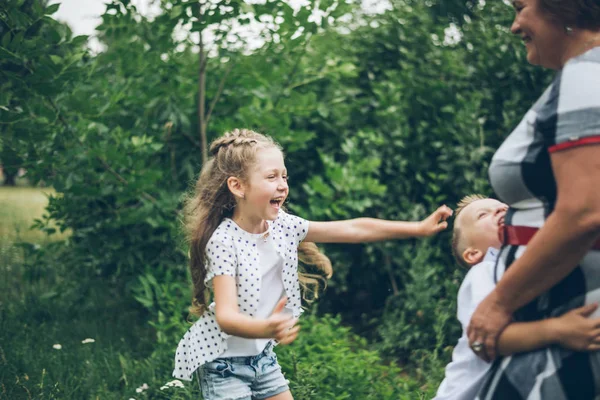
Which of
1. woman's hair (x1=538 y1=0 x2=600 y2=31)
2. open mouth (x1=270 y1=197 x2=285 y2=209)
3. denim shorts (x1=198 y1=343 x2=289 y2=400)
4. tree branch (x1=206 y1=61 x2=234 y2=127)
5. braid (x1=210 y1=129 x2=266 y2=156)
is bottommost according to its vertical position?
denim shorts (x1=198 y1=343 x2=289 y2=400)

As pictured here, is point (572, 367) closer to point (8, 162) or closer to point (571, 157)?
point (571, 157)

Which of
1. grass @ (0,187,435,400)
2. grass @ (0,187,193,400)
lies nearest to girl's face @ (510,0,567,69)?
grass @ (0,187,435,400)

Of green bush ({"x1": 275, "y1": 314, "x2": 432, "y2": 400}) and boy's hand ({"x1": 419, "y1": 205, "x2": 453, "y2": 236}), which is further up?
boy's hand ({"x1": 419, "y1": 205, "x2": 453, "y2": 236})

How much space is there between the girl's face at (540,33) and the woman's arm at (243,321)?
0.95 metres

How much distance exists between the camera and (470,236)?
221cm

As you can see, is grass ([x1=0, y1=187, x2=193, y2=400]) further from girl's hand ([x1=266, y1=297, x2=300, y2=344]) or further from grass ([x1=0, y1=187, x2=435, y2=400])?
girl's hand ([x1=266, y1=297, x2=300, y2=344])

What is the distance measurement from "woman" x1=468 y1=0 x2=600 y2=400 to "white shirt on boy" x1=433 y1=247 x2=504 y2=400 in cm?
7

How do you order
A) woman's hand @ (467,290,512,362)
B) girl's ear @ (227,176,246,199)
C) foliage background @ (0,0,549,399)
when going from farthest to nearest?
1. foliage background @ (0,0,549,399)
2. girl's ear @ (227,176,246,199)
3. woman's hand @ (467,290,512,362)

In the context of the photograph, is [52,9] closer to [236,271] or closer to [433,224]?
[236,271]

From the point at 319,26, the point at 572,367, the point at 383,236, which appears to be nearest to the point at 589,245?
the point at 572,367

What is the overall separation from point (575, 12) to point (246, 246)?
1277 millimetres

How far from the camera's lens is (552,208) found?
1652mm

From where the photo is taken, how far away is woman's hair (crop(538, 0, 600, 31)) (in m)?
1.60

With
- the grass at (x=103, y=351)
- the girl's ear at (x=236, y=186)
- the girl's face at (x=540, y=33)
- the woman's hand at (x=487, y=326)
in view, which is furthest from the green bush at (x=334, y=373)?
the girl's face at (x=540, y=33)
